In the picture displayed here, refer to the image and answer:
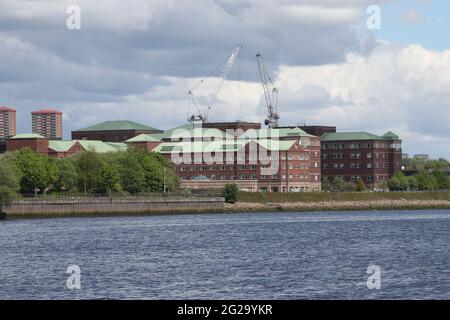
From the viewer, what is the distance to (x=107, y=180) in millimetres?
157500

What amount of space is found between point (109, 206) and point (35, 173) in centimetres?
1542

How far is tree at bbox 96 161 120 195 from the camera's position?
517 ft

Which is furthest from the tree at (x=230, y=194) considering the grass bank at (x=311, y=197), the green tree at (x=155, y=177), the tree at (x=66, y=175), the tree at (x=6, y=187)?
the tree at (x=6, y=187)

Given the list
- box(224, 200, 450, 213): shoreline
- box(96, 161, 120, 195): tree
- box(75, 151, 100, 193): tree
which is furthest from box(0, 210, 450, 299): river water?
box(224, 200, 450, 213): shoreline

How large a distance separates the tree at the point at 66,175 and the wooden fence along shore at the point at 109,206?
15.5 m

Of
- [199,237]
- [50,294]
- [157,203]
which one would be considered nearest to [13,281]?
[50,294]

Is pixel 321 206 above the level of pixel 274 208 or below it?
above

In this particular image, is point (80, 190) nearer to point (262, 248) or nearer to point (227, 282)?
A: point (262, 248)

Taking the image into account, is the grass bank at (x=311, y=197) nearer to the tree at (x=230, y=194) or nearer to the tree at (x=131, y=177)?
the tree at (x=230, y=194)

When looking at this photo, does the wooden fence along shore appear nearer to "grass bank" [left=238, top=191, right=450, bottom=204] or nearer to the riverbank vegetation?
the riverbank vegetation

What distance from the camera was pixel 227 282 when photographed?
44.1m

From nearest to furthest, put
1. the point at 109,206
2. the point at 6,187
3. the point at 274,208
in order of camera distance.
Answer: the point at 6,187 → the point at 109,206 → the point at 274,208

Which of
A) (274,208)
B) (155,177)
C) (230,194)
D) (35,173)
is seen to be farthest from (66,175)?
(274,208)

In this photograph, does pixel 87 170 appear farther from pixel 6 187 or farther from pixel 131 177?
pixel 6 187
